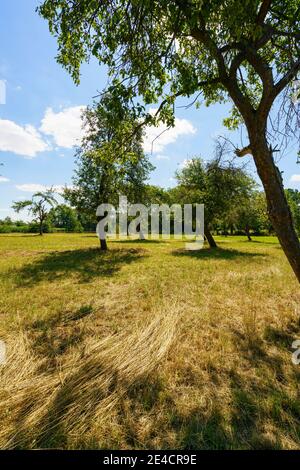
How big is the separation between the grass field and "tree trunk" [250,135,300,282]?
70.4 inches

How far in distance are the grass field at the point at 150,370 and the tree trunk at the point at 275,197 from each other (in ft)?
5.87

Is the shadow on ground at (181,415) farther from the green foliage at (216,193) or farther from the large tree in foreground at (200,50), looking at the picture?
the green foliage at (216,193)

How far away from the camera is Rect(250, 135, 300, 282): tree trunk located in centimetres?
466

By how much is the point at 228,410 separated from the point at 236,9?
17.0 feet

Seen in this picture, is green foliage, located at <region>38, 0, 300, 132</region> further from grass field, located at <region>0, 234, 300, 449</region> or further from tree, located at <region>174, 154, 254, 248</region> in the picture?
tree, located at <region>174, 154, 254, 248</region>

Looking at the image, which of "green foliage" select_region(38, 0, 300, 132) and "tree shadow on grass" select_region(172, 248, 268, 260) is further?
"tree shadow on grass" select_region(172, 248, 268, 260)

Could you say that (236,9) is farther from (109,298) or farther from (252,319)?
(109,298)

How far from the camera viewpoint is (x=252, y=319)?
5480 millimetres

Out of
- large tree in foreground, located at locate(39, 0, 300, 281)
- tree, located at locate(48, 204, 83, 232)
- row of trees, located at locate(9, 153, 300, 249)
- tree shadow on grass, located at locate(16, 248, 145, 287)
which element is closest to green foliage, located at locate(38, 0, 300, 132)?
large tree in foreground, located at locate(39, 0, 300, 281)

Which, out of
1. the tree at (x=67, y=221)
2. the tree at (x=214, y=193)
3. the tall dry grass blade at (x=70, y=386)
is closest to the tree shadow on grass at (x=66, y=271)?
the tall dry grass blade at (x=70, y=386)

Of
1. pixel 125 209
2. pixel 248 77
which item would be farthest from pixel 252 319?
pixel 125 209

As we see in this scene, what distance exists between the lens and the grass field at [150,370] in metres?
2.59

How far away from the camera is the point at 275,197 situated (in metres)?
4.79

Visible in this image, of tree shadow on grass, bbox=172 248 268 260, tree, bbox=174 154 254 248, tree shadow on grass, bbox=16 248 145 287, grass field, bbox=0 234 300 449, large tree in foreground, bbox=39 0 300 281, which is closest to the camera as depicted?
grass field, bbox=0 234 300 449
